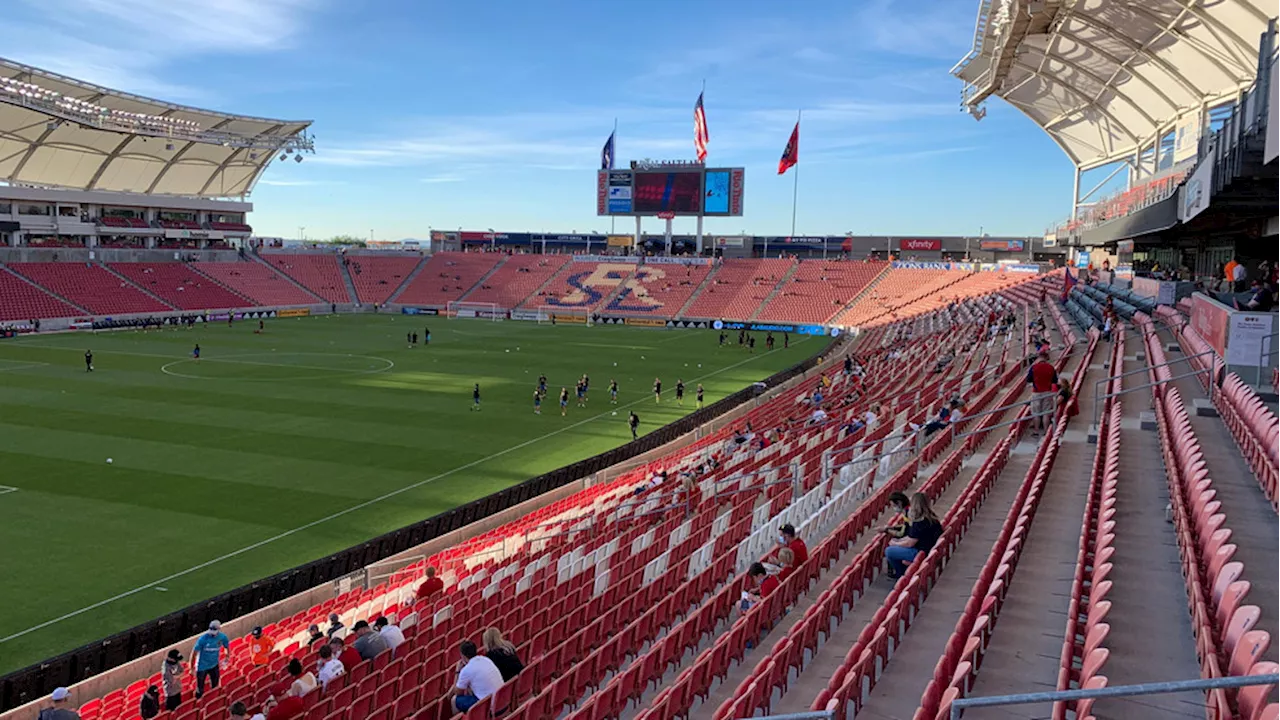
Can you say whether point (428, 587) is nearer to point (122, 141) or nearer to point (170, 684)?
point (170, 684)

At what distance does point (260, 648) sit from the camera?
40.3 ft

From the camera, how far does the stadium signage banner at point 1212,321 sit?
14.9 m

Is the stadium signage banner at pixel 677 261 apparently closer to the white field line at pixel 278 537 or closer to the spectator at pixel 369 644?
the white field line at pixel 278 537

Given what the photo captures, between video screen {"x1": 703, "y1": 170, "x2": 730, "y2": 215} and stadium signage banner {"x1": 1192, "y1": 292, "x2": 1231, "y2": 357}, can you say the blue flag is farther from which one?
stadium signage banner {"x1": 1192, "y1": 292, "x2": 1231, "y2": 357}

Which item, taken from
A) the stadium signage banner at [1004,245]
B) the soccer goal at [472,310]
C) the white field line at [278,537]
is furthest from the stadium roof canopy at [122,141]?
the stadium signage banner at [1004,245]

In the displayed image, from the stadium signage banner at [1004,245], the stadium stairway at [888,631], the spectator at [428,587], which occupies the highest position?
the stadium signage banner at [1004,245]

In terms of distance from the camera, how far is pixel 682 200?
82.3 meters

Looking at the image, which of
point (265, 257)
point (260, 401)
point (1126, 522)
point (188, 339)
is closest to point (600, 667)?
point (1126, 522)

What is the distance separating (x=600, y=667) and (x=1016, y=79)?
47.2m

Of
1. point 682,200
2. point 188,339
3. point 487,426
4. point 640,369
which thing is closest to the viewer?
point 487,426

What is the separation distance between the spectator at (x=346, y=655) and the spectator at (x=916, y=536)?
6.43m

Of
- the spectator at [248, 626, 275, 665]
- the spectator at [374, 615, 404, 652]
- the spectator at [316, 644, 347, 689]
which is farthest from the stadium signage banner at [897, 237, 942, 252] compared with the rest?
the spectator at [316, 644, 347, 689]

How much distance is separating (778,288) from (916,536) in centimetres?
7093

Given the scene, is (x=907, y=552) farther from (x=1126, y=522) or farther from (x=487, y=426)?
(x=487, y=426)
